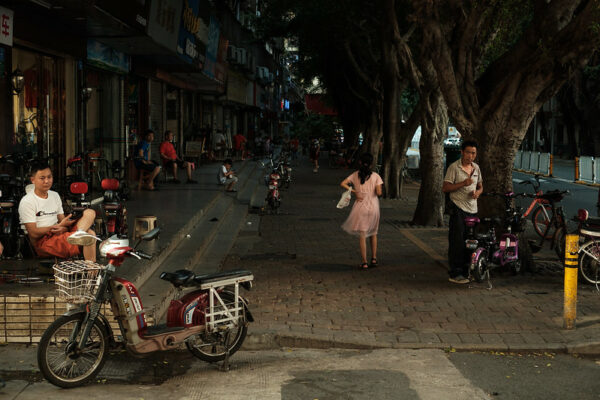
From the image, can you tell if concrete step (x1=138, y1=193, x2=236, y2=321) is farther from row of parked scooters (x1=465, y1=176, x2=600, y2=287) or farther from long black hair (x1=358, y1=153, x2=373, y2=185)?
row of parked scooters (x1=465, y1=176, x2=600, y2=287)

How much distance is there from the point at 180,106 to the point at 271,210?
473 inches

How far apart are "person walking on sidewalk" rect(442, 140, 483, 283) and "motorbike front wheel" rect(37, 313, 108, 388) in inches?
202

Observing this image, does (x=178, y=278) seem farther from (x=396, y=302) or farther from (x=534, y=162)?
(x=534, y=162)

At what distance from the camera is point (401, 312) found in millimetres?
8367

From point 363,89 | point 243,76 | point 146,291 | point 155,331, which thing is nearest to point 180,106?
point 363,89

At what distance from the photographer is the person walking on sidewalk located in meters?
9.84

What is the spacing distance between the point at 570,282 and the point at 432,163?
9625 millimetres

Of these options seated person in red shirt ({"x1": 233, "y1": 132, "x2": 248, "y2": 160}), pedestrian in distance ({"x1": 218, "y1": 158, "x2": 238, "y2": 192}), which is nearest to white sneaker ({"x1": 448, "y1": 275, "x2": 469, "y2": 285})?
pedestrian in distance ({"x1": 218, "y1": 158, "x2": 238, "y2": 192})

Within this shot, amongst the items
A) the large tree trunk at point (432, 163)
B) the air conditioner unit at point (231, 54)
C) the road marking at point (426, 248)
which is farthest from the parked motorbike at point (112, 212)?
the air conditioner unit at point (231, 54)

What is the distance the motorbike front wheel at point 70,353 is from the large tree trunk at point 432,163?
11.5 m

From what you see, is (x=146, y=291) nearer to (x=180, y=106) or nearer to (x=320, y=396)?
(x=320, y=396)

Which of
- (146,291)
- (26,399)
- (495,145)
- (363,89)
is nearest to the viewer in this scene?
(26,399)

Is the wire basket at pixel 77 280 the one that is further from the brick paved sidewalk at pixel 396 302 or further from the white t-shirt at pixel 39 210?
the white t-shirt at pixel 39 210

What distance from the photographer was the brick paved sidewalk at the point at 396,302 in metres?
7.21
